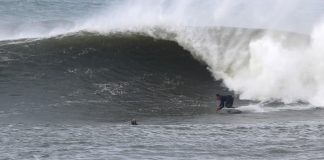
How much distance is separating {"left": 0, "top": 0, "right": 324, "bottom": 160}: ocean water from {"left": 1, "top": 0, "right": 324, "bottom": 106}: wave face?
0.04 m

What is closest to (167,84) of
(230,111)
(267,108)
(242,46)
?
(230,111)

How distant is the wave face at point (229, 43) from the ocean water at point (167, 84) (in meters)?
0.04

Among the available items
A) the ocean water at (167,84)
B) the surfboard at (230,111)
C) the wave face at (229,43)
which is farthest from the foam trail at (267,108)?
the wave face at (229,43)

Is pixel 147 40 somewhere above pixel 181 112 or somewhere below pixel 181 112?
above

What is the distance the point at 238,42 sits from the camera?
25328 mm

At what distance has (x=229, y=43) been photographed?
25.3 meters

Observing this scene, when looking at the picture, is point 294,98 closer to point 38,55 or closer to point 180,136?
point 180,136

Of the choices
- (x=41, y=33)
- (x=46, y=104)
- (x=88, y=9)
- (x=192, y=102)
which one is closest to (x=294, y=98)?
(x=192, y=102)

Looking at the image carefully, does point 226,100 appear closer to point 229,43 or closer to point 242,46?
point 242,46

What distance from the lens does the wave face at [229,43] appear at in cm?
2234

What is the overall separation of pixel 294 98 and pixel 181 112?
4.68m

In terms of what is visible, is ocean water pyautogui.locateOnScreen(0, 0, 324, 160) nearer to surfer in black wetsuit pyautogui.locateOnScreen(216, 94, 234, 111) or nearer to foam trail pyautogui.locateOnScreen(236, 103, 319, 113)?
foam trail pyautogui.locateOnScreen(236, 103, 319, 113)

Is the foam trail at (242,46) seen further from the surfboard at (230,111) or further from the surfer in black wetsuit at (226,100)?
the surfboard at (230,111)

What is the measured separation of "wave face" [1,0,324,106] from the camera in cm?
2234
